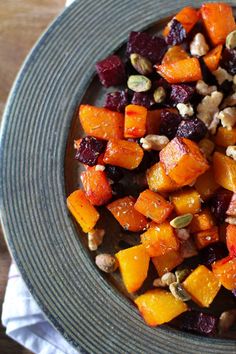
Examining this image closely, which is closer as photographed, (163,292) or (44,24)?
(163,292)

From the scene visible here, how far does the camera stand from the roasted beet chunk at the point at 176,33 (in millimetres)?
2119

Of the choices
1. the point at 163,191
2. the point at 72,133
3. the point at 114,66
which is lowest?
the point at 163,191

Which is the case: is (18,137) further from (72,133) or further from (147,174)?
(147,174)

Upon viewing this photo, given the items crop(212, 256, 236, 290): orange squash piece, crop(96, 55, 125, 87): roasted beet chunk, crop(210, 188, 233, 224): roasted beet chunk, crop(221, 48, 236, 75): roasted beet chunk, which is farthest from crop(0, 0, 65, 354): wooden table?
crop(212, 256, 236, 290): orange squash piece

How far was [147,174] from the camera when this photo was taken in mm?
2031

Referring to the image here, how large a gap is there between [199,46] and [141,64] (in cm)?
22

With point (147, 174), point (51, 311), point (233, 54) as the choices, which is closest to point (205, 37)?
point (233, 54)

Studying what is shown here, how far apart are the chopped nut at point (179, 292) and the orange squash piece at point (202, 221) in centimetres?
20

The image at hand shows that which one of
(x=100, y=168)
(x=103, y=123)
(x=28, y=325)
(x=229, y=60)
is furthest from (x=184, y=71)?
(x=28, y=325)

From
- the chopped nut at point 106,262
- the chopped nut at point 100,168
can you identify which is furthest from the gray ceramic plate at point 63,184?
the chopped nut at point 100,168

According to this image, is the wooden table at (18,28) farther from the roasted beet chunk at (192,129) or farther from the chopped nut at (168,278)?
the chopped nut at (168,278)

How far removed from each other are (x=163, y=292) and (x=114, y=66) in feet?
2.71

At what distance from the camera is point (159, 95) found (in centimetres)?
207

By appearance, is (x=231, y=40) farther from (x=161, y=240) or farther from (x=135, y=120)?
(x=161, y=240)
